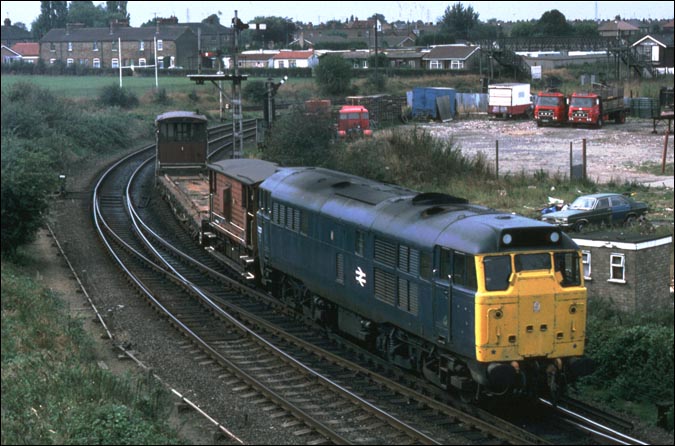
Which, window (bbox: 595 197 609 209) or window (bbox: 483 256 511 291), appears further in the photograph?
window (bbox: 595 197 609 209)

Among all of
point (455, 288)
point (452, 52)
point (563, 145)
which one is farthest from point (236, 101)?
point (452, 52)

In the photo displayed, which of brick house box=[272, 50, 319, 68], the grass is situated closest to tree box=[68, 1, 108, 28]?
brick house box=[272, 50, 319, 68]

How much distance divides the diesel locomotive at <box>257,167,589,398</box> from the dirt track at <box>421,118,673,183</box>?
21713mm

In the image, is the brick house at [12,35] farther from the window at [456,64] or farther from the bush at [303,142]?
the bush at [303,142]

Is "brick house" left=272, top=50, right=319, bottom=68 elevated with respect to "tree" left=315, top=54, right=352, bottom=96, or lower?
elevated

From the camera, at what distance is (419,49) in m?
110

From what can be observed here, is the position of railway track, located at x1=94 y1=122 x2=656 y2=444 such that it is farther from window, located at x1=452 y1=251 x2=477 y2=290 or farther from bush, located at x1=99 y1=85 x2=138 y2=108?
bush, located at x1=99 y1=85 x2=138 y2=108

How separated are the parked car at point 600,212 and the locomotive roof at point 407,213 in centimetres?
940

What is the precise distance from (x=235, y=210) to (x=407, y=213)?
1029 centimetres

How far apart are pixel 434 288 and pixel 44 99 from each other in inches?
1615

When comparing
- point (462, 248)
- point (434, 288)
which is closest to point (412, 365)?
point (434, 288)

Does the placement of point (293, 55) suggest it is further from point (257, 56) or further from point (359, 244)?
point (359, 244)

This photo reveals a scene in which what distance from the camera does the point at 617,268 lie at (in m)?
20.7

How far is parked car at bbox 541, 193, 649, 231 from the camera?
1096 inches
